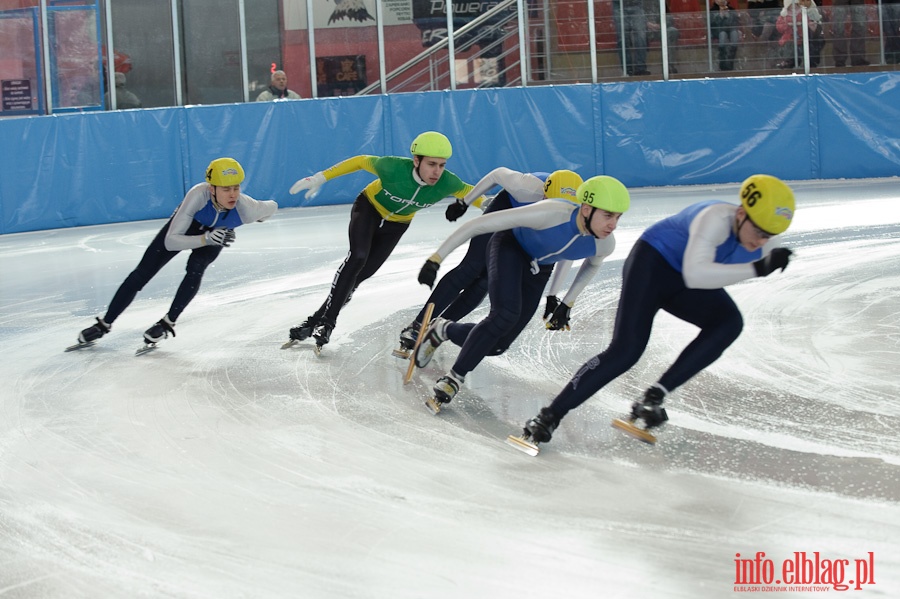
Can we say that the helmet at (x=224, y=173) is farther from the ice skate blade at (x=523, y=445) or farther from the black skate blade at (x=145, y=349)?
the ice skate blade at (x=523, y=445)

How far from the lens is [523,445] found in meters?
3.99

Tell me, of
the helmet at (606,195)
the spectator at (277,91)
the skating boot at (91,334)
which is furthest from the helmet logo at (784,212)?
the spectator at (277,91)

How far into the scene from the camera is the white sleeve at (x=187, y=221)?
6047mm

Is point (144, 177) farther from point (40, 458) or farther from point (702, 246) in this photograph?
point (702, 246)

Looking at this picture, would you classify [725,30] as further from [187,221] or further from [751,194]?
[751,194]

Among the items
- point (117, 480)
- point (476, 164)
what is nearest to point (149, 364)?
point (117, 480)

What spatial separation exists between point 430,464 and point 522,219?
119 centimetres

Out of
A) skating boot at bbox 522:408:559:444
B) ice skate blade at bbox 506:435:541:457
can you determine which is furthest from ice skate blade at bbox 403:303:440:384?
skating boot at bbox 522:408:559:444

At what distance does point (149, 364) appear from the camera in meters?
5.75

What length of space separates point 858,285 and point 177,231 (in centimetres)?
456

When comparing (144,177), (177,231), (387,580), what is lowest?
(387,580)

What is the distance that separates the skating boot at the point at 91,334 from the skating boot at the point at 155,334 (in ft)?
1.00

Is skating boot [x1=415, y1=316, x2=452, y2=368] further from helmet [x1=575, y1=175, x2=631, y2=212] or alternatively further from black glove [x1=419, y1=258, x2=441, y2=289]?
helmet [x1=575, y1=175, x2=631, y2=212]

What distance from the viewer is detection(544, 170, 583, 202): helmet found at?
4727 mm
